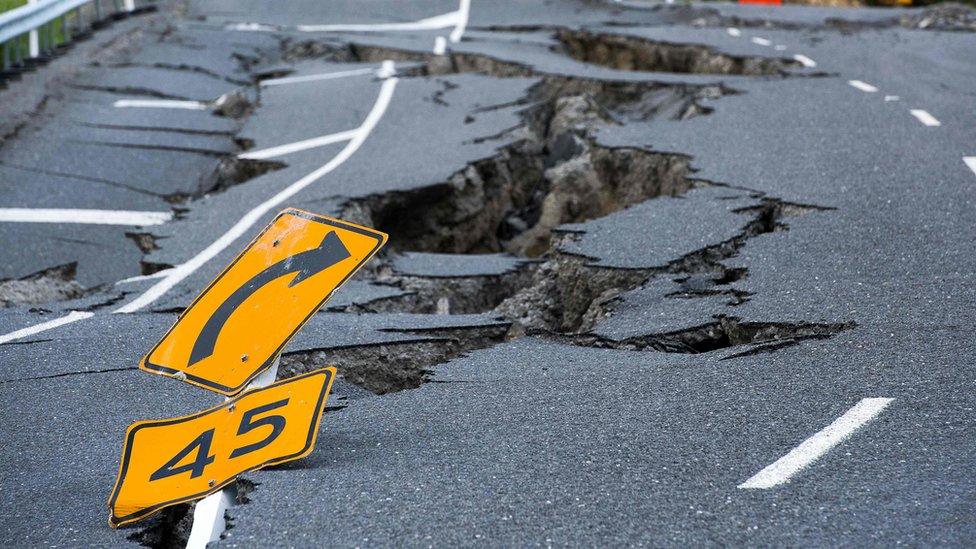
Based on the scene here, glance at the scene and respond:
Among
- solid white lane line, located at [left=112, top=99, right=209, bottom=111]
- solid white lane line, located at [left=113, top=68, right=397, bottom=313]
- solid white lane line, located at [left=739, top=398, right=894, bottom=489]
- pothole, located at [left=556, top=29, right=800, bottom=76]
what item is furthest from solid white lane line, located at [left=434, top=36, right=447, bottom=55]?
solid white lane line, located at [left=739, top=398, right=894, bottom=489]

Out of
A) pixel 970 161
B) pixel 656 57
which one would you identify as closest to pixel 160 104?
pixel 656 57

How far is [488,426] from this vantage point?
4.33 meters

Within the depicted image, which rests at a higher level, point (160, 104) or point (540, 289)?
point (540, 289)

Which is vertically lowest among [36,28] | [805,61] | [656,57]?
[656,57]

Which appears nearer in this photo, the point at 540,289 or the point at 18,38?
the point at 540,289

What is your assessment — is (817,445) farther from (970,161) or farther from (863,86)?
(863,86)

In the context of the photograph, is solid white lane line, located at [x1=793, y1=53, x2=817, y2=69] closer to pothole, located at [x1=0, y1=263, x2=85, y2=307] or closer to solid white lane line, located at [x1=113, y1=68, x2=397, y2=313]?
solid white lane line, located at [x1=113, y1=68, x2=397, y2=313]

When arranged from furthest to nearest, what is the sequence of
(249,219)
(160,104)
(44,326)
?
(160,104) < (249,219) < (44,326)

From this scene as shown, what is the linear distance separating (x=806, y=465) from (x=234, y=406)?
7.13 ft

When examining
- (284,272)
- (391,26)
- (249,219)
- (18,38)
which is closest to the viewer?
(284,272)

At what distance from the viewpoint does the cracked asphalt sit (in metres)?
3.67

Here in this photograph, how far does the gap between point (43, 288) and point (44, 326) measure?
1595mm

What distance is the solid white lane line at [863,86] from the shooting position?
11.0m

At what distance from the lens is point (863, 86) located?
445 inches
